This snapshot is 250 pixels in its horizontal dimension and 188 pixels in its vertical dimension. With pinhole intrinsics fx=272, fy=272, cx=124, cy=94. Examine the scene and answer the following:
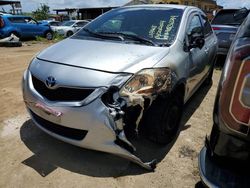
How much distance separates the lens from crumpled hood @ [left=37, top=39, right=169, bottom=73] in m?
2.69

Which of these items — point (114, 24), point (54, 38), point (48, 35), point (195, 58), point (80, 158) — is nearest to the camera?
point (80, 158)

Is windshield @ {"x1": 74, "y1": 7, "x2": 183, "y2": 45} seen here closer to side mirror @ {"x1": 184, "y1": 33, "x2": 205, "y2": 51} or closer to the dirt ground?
side mirror @ {"x1": 184, "y1": 33, "x2": 205, "y2": 51}

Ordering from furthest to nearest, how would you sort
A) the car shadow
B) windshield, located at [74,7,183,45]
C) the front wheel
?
the front wheel
windshield, located at [74,7,183,45]
the car shadow

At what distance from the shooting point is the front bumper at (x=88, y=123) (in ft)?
8.03

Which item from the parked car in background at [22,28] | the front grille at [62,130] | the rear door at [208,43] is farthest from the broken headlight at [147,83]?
the parked car in background at [22,28]

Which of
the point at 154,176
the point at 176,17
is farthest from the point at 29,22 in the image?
the point at 154,176

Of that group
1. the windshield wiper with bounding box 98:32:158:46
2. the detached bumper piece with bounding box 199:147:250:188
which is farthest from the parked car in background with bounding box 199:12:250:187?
the windshield wiper with bounding box 98:32:158:46

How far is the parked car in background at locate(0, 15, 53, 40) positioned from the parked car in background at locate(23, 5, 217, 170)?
508 inches

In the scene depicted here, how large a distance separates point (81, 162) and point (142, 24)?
75.7 inches

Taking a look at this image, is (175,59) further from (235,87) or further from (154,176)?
(235,87)

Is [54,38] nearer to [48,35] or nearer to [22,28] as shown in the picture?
[48,35]

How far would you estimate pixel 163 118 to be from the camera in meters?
2.89

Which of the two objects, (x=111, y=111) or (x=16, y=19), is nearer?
(x=111, y=111)

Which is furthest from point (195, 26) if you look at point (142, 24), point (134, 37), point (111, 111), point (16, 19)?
point (16, 19)
